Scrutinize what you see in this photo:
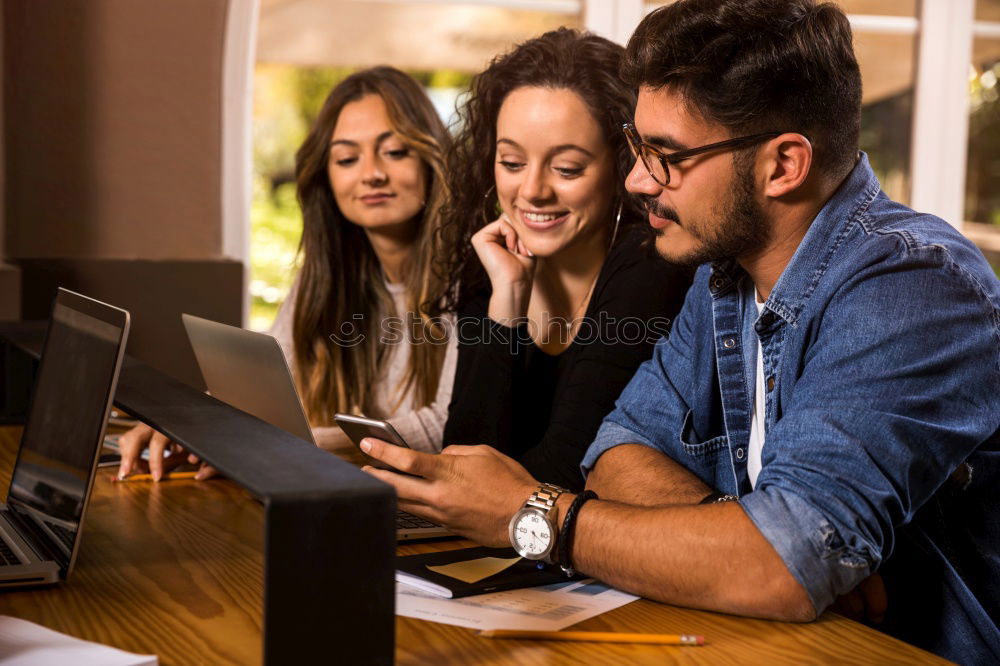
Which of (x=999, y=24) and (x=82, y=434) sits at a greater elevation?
(x=999, y=24)

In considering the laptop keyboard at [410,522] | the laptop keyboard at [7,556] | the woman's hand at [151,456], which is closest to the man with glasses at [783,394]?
the laptop keyboard at [410,522]

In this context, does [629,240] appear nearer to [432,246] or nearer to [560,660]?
[432,246]

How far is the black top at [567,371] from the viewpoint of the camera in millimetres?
1833

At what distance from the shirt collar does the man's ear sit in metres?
0.05

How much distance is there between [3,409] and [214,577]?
1290 millimetres

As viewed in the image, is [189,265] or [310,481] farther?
[189,265]

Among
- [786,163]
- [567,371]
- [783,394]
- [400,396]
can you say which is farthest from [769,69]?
[400,396]

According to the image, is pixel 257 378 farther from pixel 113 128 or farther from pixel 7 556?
pixel 113 128

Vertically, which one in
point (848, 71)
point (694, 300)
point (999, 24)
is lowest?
point (694, 300)

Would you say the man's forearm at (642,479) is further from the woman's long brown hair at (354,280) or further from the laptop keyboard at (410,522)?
the woman's long brown hair at (354,280)

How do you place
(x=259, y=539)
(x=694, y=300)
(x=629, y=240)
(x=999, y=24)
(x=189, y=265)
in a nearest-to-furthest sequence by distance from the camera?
(x=259, y=539) → (x=694, y=300) → (x=629, y=240) → (x=189, y=265) → (x=999, y=24)

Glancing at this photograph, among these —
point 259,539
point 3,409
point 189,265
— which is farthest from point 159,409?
point 189,265

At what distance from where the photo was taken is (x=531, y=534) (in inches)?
47.0

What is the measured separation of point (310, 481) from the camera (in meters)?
0.82
